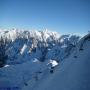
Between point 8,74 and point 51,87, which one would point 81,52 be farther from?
point 8,74

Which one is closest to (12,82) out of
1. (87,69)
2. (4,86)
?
(4,86)

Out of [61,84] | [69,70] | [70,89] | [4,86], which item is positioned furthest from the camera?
[4,86]

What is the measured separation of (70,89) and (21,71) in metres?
41.5

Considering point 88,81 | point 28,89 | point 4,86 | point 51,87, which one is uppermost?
point 88,81

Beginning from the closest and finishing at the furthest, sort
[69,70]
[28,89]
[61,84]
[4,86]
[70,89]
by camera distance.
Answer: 1. [70,89]
2. [61,84]
3. [69,70]
4. [28,89]
5. [4,86]

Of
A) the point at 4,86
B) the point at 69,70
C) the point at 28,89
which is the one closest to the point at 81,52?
the point at 69,70

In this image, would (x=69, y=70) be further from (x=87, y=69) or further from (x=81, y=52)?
(x=81, y=52)

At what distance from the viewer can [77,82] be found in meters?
20.4

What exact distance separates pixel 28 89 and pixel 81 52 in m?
10.7

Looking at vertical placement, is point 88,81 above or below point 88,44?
below

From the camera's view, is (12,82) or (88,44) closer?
(88,44)

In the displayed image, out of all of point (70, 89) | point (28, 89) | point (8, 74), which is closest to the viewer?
point (70, 89)

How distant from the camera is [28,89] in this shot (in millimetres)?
30375

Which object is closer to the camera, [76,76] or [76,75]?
[76,76]
